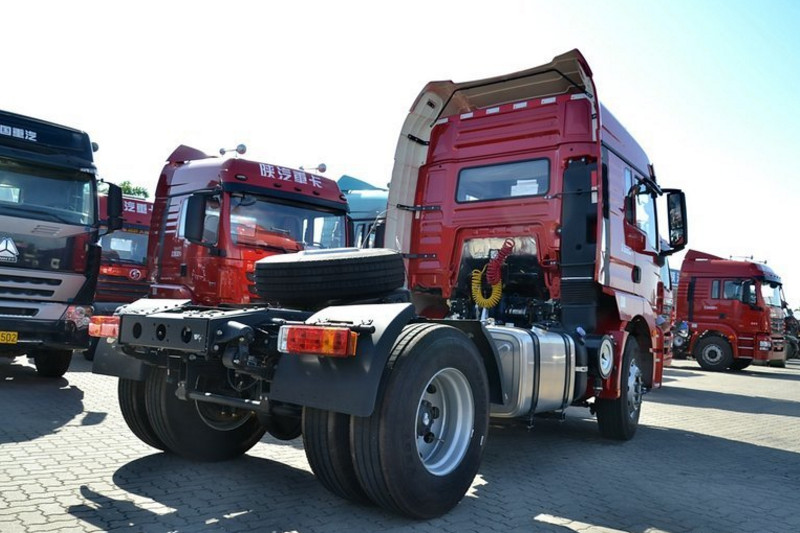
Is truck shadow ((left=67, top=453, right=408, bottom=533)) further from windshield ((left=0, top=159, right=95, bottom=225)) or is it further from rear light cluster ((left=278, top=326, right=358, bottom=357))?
windshield ((left=0, top=159, right=95, bottom=225))

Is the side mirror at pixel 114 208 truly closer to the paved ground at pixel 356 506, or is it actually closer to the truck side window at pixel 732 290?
the paved ground at pixel 356 506

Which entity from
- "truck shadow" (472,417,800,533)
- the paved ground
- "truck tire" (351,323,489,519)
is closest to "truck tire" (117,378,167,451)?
the paved ground

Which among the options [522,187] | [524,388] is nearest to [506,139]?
[522,187]

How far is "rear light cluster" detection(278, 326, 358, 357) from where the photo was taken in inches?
126

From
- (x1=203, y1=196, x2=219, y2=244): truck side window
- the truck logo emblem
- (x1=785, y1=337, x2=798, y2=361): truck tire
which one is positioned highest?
(x1=203, y1=196, x2=219, y2=244): truck side window

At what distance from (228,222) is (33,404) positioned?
2.95 metres

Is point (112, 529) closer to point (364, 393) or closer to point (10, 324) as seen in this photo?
point (364, 393)

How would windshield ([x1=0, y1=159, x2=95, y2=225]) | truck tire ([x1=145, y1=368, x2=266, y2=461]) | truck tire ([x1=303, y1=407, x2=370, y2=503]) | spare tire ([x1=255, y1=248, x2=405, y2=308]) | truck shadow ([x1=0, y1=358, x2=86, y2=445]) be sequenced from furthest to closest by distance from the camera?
windshield ([x1=0, y1=159, x2=95, y2=225]) < truck shadow ([x1=0, y1=358, x2=86, y2=445]) < truck tire ([x1=145, y1=368, x2=266, y2=461]) < spare tire ([x1=255, y1=248, x2=405, y2=308]) < truck tire ([x1=303, y1=407, x2=370, y2=503])

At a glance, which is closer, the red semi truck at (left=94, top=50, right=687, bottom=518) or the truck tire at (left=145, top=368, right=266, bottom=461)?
the red semi truck at (left=94, top=50, right=687, bottom=518)

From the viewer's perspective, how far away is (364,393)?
315 centimetres

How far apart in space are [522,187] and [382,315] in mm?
3505

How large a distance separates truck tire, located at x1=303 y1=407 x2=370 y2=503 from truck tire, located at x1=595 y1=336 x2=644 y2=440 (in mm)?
3603

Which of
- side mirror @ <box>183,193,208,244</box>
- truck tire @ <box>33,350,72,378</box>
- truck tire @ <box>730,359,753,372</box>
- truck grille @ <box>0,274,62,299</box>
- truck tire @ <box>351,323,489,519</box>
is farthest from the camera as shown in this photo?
truck tire @ <box>730,359,753,372</box>

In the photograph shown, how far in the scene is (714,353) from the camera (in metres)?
19.5
